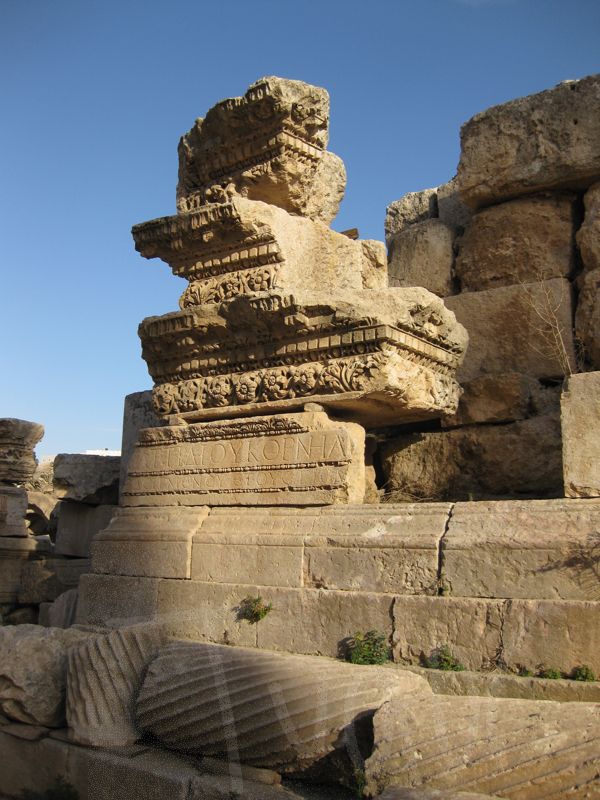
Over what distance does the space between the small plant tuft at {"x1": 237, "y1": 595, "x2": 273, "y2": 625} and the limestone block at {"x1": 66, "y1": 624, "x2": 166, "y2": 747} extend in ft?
1.47

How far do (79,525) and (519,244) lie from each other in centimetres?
515

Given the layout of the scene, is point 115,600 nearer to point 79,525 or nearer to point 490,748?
point 490,748

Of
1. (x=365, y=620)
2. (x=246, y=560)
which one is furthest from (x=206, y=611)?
(x=365, y=620)

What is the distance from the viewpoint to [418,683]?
10.6ft

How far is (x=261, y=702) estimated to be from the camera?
3307 mm

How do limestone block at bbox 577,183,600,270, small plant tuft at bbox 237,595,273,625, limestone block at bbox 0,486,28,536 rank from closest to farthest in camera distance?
small plant tuft at bbox 237,595,273,625
limestone block at bbox 577,183,600,270
limestone block at bbox 0,486,28,536

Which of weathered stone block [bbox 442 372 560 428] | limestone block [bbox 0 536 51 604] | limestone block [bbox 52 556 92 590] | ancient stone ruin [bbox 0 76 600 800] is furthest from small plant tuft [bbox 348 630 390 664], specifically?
limestone block [bbox 0 536 51 604]

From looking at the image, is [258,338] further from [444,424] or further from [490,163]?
[490,163]

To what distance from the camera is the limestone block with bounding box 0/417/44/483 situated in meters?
10.5

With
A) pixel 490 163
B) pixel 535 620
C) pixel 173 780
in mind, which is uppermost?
pixel 490 163

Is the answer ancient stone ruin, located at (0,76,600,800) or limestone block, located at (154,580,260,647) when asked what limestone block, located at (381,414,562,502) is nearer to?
ancient stone ruin, located at (0,76,600,800)

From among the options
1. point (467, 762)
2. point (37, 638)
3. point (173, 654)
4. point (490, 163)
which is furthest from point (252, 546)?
point (490, 163)

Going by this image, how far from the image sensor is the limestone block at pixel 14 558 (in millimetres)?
8961

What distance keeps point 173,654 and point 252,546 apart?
0.84 m
